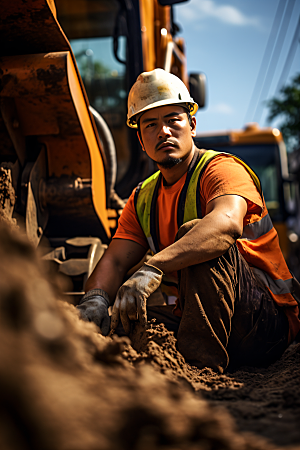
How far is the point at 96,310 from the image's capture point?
6.71ft

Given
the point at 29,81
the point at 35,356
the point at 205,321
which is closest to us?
the point at 35,356

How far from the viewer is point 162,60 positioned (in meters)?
4.57

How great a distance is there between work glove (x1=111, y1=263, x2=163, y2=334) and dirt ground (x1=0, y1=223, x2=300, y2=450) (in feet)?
2.37

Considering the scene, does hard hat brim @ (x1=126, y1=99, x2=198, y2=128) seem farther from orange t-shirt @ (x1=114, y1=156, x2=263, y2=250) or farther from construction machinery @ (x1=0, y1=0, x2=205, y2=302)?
orange t-shirt @ (x1=114, y1=156, x2=263, y2=250)

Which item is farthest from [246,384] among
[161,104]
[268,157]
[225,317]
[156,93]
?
[268,157]

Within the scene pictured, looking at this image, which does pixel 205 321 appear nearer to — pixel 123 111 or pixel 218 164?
pixel 218 164

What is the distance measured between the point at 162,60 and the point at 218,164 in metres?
2.85

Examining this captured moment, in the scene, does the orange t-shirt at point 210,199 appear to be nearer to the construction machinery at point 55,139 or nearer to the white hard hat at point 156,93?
the construction machinery at point 55,139

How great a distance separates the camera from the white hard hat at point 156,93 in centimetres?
248

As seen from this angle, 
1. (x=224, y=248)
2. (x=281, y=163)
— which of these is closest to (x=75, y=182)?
(x=224, y=248)

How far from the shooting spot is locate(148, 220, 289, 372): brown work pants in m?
1.74

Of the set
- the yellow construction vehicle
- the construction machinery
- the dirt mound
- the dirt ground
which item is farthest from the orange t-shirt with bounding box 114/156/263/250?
the yellow construction vehicle

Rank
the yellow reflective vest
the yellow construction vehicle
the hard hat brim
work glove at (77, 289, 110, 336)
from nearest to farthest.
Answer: work glove at (77, 289, 110, 336) < the yellow reflective vest < the hard hat brim < the yellow construction vehicle

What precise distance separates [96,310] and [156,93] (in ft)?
4.40
